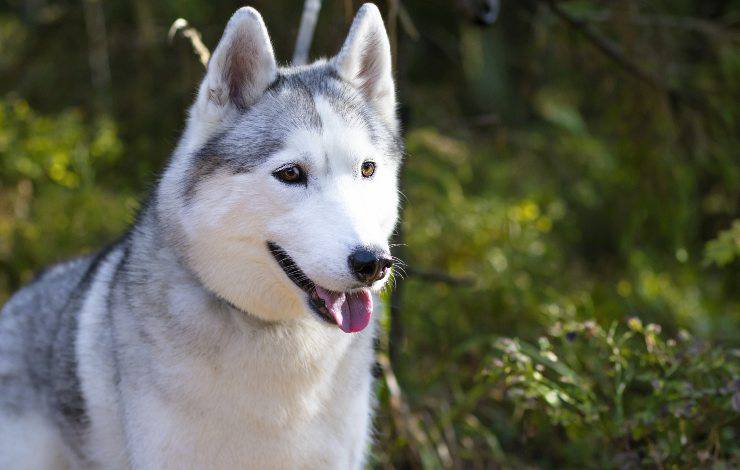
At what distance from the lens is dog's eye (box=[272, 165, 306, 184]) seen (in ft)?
9.30

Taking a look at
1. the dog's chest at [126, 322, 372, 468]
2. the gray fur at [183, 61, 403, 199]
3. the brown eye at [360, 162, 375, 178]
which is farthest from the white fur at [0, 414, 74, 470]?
the brown eye at [360, 162, 375, 178]

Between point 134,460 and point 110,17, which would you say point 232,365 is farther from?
point 110,17

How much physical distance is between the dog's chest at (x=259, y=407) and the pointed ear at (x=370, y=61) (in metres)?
0.86

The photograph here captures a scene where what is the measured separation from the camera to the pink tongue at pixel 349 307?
280cm

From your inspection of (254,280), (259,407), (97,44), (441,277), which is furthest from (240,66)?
(97,44)

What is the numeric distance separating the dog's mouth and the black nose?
133 mm

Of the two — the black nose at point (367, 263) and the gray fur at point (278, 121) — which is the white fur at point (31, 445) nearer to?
the gray fur at point (278, 121)

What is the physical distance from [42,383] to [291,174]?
1.40 metres

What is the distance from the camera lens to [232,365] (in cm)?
299

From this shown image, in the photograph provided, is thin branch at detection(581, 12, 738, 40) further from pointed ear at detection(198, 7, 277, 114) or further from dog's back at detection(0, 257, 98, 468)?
dog's back at detection(0, 257, 98, 468)

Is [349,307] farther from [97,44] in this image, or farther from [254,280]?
[97,44]

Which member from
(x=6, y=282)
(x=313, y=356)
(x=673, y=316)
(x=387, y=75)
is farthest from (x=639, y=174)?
(x=6, y=282)

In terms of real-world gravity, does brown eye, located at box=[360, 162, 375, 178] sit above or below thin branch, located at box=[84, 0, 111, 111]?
above

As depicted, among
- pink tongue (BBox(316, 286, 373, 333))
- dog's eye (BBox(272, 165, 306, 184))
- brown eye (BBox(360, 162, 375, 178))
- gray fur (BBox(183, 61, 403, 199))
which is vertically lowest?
pink tongue (BBox(316, 286, 373, 333))
